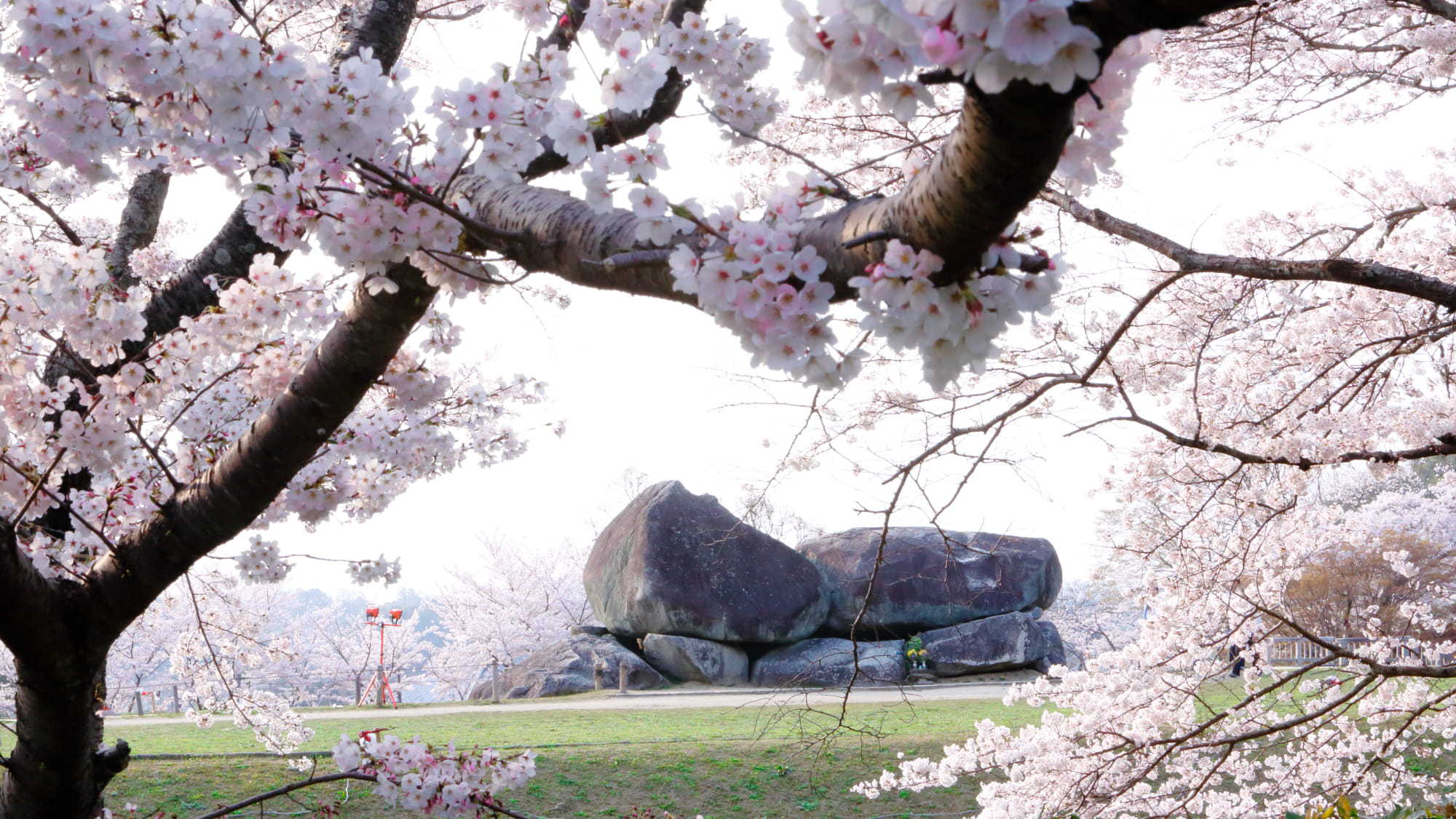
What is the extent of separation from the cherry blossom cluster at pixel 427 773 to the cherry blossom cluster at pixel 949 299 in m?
2.28

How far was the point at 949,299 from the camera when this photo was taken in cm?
102

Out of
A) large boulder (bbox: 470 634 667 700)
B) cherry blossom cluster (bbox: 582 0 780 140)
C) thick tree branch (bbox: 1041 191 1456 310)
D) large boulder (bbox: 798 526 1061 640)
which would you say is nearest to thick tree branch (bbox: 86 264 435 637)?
cherry blossom cluster (bbox: 582 0 780 140)

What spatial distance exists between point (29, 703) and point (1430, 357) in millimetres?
6966

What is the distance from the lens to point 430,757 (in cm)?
291

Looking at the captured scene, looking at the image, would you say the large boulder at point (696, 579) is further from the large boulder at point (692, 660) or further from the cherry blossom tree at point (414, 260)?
the cherry blossom tree at point (414, 260)

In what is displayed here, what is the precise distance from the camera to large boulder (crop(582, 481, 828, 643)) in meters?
15.1

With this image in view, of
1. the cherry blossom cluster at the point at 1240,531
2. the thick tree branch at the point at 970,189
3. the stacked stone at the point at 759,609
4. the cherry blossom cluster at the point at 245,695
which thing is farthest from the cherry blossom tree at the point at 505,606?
the thick tree branch at the point at 970,189

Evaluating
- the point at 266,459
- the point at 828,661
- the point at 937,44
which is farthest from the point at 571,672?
the point at 937,44

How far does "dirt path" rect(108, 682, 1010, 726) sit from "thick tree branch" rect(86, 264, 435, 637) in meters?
8.89

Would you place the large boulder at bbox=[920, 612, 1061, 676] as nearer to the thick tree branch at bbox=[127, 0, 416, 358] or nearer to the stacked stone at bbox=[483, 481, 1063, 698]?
the stacked stone at bbox=[483, 481, 1063, 698]

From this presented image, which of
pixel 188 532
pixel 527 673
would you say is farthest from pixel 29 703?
pixel 527 673

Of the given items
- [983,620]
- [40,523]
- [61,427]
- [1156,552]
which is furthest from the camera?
[983,620]

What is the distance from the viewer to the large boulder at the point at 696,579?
15.1 m

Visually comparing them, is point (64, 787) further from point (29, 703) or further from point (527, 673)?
point (527, 673)
